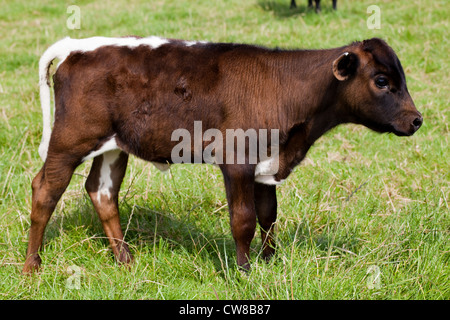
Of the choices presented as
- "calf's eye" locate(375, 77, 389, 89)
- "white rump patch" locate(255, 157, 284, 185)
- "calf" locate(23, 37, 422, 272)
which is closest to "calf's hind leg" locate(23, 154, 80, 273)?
"calf" locate(23, 37, 422, 272)

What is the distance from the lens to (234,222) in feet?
12.2

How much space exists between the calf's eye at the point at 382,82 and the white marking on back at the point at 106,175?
1.92 meters

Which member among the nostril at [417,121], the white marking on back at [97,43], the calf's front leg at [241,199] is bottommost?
the calf's front leg at [241,199]

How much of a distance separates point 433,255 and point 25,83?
6134mm

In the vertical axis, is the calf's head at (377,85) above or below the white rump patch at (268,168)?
above

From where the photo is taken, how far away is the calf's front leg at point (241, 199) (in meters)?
3.64

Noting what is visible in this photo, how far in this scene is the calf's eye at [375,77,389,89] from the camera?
11.7ft

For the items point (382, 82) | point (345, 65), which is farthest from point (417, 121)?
point (345, 65)

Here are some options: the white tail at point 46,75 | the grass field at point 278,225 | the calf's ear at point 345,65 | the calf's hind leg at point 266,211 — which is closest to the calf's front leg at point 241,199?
the grass field at point 278,225

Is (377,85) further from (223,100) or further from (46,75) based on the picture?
(46,75)

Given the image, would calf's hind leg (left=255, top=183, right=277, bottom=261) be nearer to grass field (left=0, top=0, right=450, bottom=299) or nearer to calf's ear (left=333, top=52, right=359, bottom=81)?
grass field (left=0, top=0, right=450, bottom=299)

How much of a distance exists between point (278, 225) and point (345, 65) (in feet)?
4.58

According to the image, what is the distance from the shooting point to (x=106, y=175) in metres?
4.38

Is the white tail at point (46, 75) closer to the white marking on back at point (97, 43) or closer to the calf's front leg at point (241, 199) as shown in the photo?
the white marking on back at point (97, 43)
